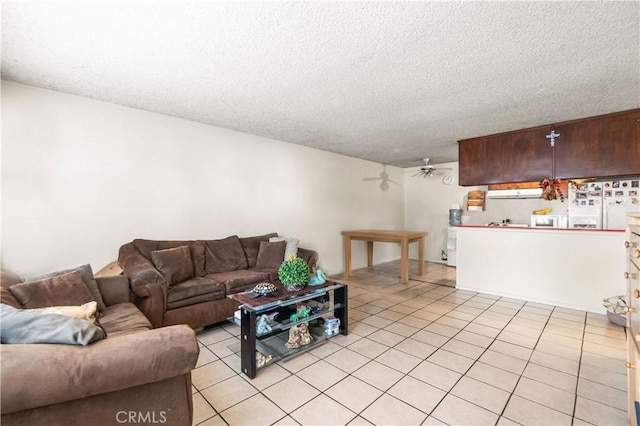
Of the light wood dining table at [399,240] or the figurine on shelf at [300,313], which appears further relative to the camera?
the light wood dining table at [399,240]

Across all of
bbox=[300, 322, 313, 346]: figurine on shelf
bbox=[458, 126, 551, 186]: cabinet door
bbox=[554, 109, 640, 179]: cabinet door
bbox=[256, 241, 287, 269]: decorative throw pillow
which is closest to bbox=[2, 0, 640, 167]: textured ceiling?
bbox=[554, 109, 640, 179]: cabinet door

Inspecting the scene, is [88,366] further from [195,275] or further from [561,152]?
[561,152]

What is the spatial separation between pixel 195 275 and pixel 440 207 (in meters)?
5.63

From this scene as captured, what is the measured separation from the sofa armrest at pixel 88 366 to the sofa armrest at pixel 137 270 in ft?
4.90

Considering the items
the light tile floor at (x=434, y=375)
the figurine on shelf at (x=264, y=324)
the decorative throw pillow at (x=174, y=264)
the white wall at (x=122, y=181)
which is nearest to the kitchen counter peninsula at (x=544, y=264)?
the light tile floor at (x=434, y=375)

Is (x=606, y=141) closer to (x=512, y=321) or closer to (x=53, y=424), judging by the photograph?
(x=512, y=321)

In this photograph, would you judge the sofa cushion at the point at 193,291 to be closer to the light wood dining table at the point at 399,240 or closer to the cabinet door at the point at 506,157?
the light wood dining table at the point at 399,240

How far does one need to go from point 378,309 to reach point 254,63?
3.10 m

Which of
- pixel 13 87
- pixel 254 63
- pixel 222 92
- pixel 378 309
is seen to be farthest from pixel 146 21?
pixel 378 309

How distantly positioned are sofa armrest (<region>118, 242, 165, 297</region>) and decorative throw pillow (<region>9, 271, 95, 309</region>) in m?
0.38

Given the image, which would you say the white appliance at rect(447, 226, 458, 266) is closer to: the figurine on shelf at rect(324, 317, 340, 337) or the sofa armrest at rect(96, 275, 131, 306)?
the figurine on shelf at rect(324, 317, 340, 337)

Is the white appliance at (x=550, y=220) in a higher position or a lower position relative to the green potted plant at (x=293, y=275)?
higher

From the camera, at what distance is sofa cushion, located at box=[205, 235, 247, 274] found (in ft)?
11.5

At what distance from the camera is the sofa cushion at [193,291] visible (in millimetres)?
2713
